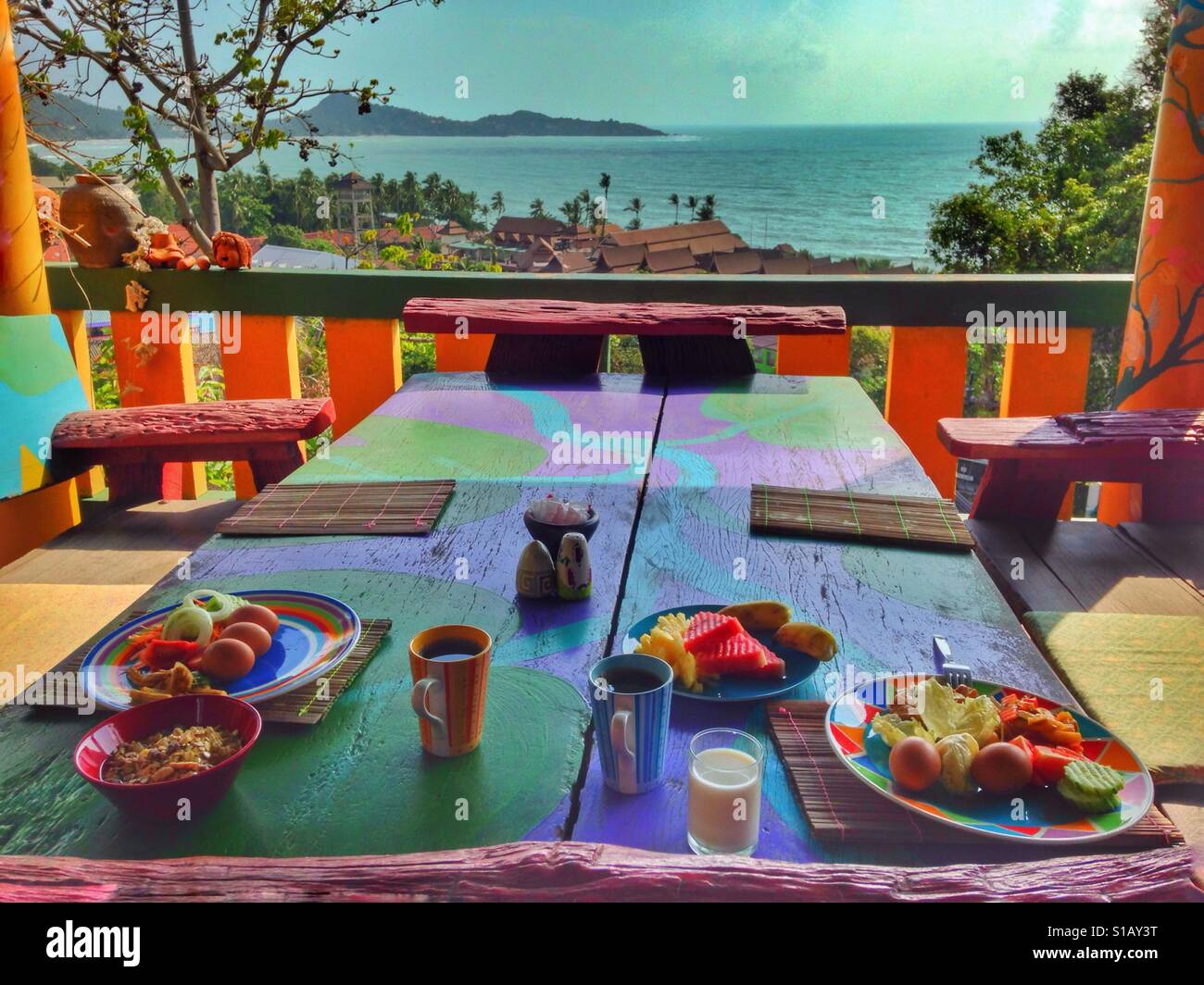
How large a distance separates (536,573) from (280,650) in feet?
1.07

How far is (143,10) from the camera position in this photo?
624 centimetres

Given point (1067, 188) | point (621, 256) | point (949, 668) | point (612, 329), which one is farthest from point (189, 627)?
point (1067, 188)

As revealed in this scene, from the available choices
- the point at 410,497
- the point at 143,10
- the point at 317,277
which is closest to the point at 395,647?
the point at 410,497

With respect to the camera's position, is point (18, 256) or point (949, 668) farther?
point (18, 256)

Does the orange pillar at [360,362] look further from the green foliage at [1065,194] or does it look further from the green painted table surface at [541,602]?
the green foliage at [1065,194]

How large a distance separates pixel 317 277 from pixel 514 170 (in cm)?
981

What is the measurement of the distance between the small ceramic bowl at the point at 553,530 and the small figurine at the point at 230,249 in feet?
6.06

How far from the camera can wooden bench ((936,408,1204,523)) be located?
6.03 ft

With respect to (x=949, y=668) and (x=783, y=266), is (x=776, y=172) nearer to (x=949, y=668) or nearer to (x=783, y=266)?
(x=783, y=266)

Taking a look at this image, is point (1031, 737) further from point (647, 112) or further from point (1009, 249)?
point (647, 112)

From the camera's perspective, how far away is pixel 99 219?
2791 millimetres

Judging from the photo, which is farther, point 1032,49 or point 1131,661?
point 1032,49

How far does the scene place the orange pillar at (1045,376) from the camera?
109 inches

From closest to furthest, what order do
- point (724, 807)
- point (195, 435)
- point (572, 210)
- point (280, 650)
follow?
1. point (724, 807)
2. point (280, 650)
3. point (195, 435)
4. point (572, 210)
